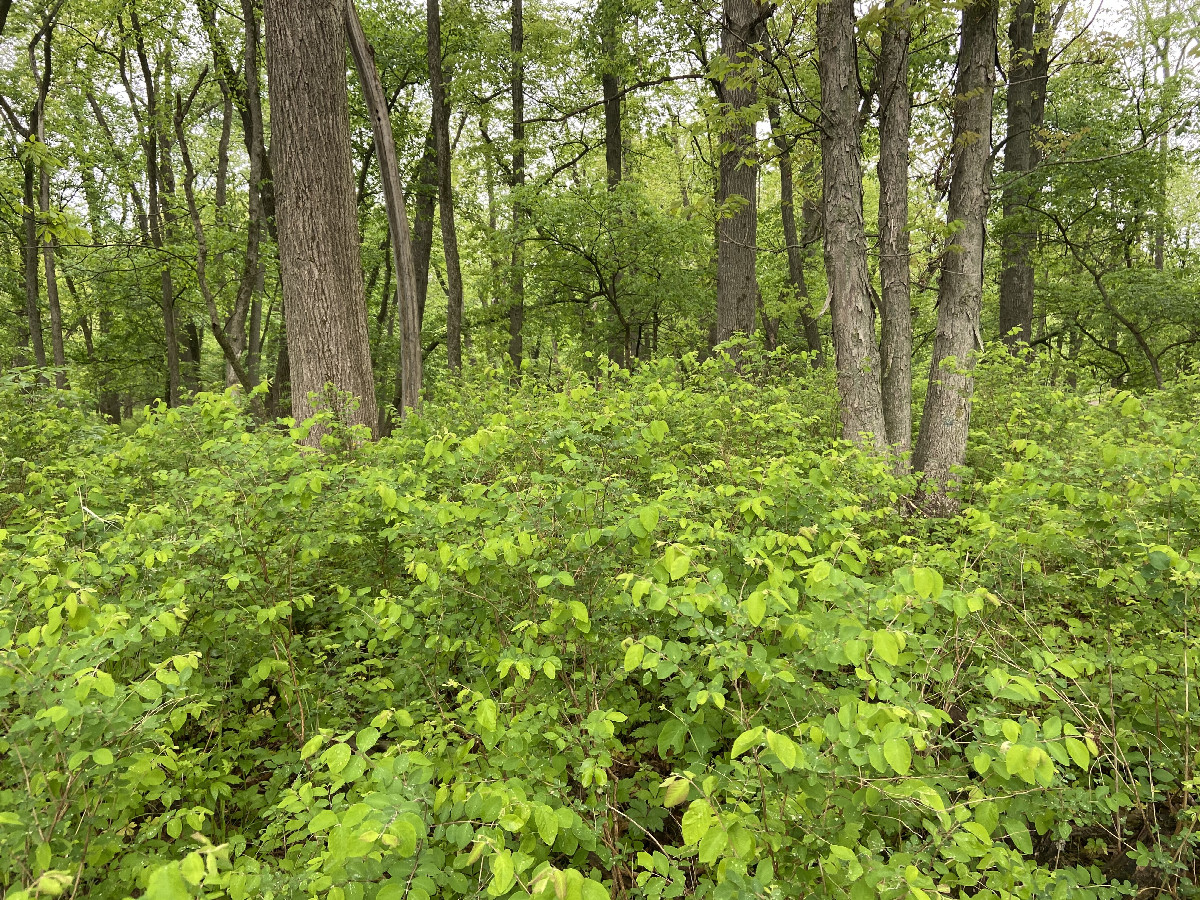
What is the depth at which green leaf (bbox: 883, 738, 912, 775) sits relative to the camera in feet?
5.33

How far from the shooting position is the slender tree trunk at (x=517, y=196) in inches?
476

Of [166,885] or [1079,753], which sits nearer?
[166,885]

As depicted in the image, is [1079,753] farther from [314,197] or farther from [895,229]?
[314,197]

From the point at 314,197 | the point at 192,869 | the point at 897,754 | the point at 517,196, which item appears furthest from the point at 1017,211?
the point at 192,869

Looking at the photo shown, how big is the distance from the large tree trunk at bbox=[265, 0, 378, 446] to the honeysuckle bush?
1683 mm

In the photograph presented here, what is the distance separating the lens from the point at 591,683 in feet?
8.67

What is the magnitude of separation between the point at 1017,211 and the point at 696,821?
12565 mm

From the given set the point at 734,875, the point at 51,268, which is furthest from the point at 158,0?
the point at 734,875

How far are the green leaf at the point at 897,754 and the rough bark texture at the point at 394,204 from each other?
590cm

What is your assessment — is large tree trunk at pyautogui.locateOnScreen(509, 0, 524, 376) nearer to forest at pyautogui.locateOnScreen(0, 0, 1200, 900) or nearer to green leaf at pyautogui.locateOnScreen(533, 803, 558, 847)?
forest at pyautogui.locateOnScreen(0, 0, 1200, 900)

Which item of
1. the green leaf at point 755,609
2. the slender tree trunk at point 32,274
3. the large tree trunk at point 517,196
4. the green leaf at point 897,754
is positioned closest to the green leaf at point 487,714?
the green leaf at point 755,609

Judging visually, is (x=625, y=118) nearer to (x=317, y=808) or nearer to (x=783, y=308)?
(x=783, y=308)

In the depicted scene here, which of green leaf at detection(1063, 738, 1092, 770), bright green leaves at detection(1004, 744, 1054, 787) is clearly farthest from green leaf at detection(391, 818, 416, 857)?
green leaf at detection(1063, 738, 1092, 770)

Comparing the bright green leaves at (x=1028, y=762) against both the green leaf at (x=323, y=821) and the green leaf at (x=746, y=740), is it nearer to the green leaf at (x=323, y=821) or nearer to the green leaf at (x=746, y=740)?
the green leaf at (x=746, y=740)
